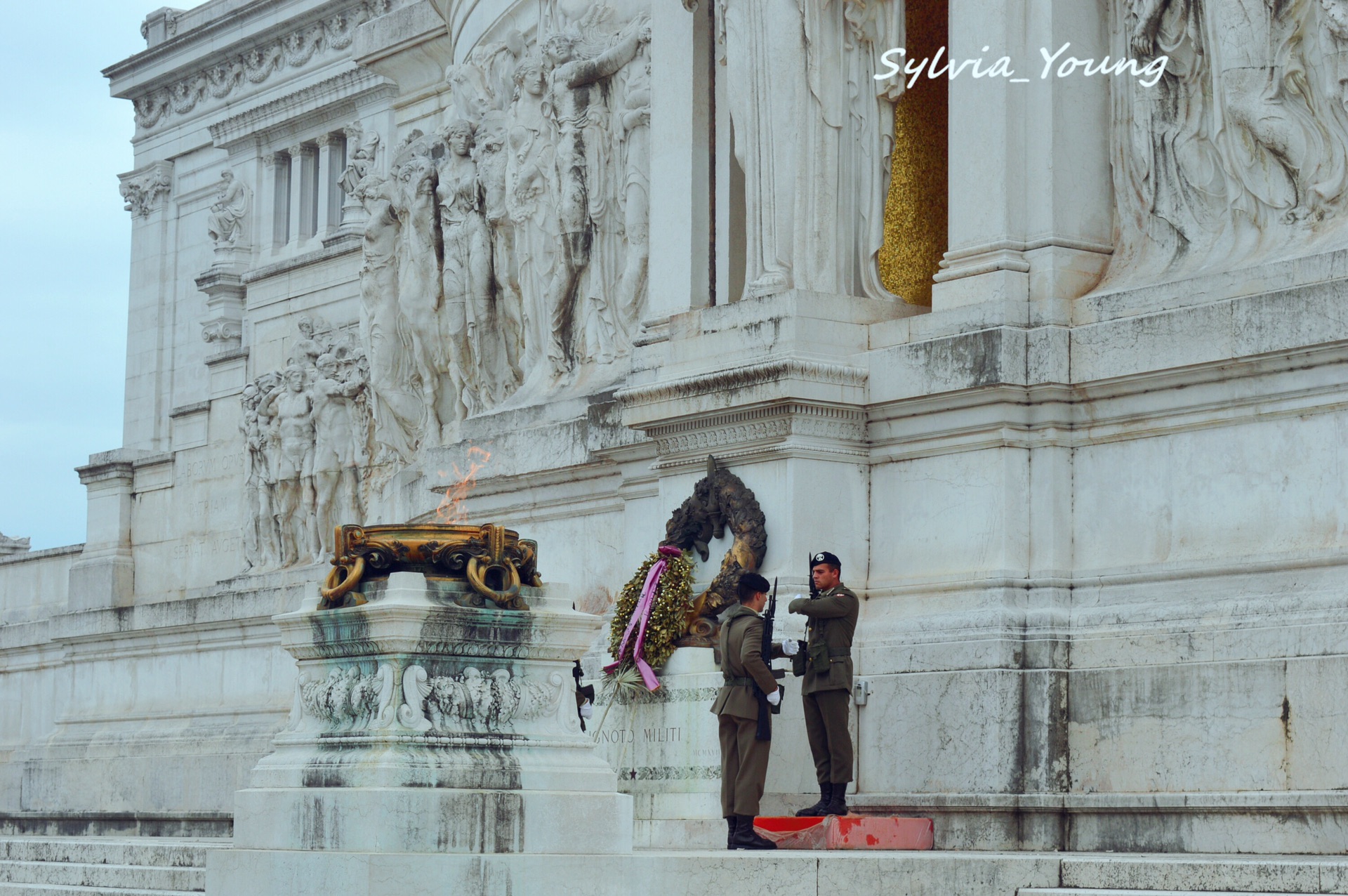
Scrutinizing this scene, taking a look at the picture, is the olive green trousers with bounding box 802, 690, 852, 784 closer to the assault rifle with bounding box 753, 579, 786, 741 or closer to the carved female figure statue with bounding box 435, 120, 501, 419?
the assault rifle with bounding box 753, 579, 786, 741

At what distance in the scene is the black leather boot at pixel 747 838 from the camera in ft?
52.3

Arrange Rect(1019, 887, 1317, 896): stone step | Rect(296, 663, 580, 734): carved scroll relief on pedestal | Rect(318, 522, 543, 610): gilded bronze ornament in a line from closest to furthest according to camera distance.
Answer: Rect(1019, 887, 1317, 896): stone step → Rect(296, 663, 580, 734): carved scroll relief on pedestal → Rect(318, 522, 543, 610): gilded bronze ornament

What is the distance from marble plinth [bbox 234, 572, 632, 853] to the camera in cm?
1321

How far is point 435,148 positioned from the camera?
27.0 meters

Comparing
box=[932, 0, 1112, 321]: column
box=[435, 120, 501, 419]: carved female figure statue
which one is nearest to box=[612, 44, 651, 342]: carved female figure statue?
box=[435, 120, 501, 419]: carved female figure statue

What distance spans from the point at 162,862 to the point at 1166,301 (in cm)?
845

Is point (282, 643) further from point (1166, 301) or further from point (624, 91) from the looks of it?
point (624, 91)

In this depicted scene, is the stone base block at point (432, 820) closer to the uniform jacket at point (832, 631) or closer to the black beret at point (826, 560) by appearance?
the uniform jacket at point (832, 631)

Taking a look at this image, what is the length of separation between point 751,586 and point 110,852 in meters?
5.77

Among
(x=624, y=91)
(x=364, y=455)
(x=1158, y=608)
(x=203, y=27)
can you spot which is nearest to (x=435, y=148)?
(x=624, y=91)

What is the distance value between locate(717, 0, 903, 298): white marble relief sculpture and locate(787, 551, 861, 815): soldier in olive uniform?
345 cm

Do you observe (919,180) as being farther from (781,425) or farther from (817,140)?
(781,425)

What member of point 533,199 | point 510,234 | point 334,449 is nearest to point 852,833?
point 533,199

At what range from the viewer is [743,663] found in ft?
54.1
